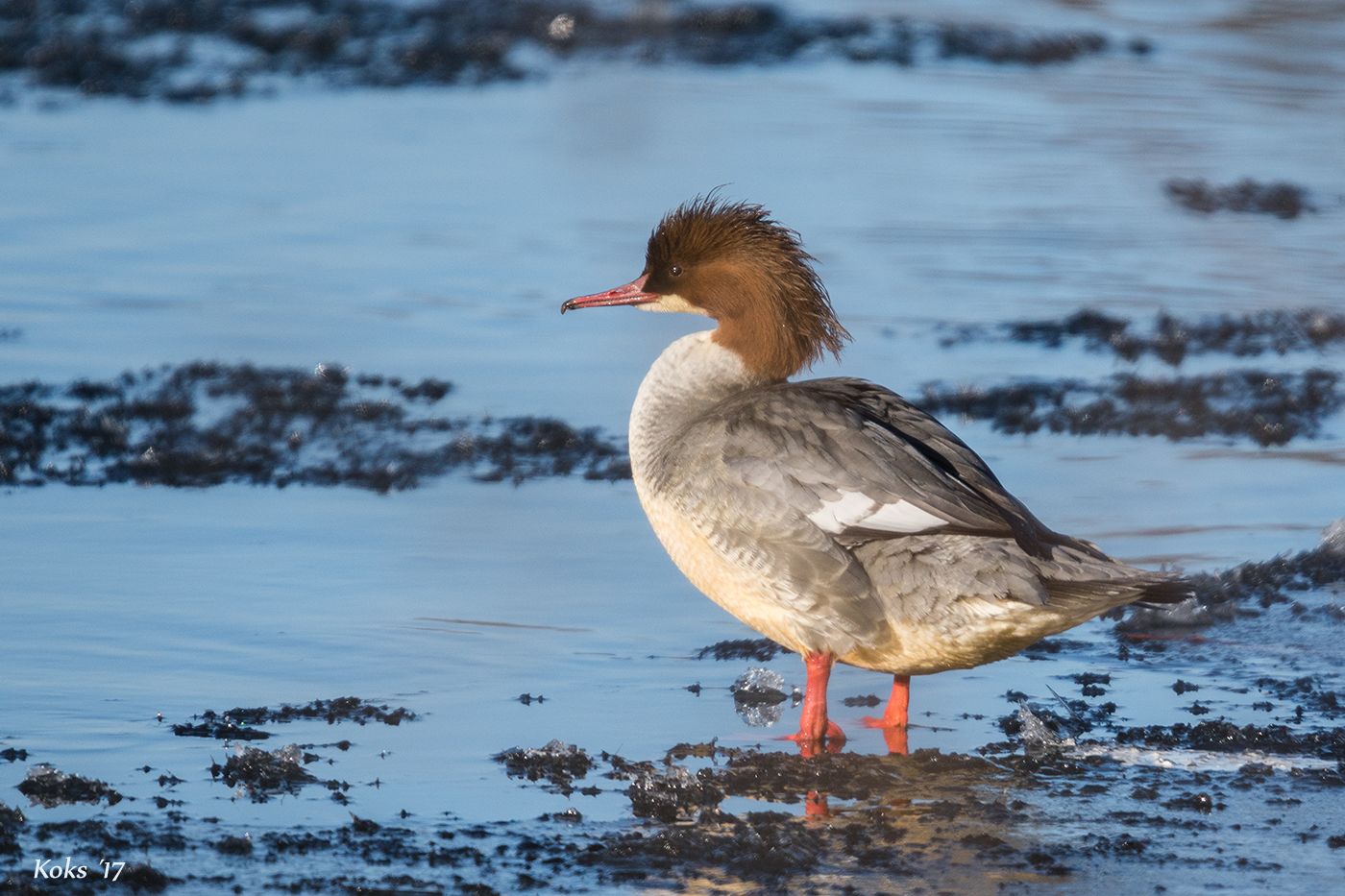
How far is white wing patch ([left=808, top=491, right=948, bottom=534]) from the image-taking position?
3896mm

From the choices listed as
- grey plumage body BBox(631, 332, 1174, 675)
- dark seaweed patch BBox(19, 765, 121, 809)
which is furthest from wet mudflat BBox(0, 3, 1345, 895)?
grey plumage body BBox(631, 332, 1174, 675)

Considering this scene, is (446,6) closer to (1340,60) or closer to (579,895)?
(1340,60)

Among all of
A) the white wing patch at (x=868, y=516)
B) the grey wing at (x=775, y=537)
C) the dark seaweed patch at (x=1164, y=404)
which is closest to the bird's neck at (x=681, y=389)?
the grey wing at (x=775, y=537)

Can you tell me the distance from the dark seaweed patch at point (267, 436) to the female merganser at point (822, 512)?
5.80 ft

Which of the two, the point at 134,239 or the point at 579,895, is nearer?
the point at 579,895

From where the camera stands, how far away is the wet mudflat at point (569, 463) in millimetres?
3549

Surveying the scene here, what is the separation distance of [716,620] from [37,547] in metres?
2.15

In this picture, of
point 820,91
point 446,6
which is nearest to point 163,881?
point 820,91

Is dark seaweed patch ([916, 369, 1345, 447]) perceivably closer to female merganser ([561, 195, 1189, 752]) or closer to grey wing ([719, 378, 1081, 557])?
female merganser ([561, 195, 1189, 752])

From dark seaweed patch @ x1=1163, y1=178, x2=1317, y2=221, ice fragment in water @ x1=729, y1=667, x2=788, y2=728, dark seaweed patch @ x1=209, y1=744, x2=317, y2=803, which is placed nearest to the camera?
dark seaweed patch @ x1=209, y1=744, x2=317, y2=803

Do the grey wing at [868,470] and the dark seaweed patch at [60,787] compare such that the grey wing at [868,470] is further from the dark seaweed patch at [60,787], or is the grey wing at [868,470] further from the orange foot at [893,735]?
the dark seaweed patch at [60,787]

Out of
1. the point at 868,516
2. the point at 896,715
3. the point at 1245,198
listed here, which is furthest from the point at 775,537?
the point at 1245,198

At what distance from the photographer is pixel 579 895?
320cm

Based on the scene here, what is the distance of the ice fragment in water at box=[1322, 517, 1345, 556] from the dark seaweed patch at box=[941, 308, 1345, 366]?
7.54 ft
